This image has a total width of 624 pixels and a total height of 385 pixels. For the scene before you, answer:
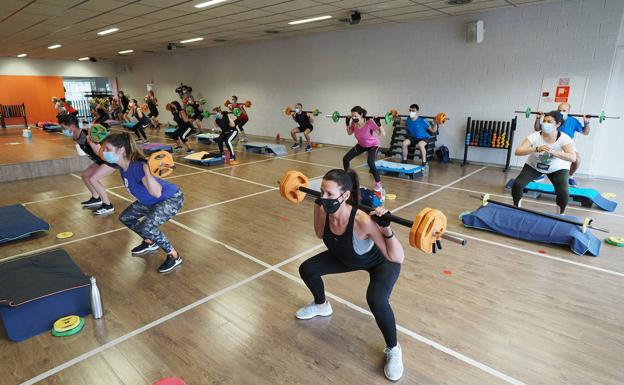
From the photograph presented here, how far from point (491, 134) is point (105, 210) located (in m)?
6.81

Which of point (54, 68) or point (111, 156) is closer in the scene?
point (111, 156)

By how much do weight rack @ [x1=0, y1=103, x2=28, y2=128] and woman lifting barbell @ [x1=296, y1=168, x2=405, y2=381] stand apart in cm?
1603

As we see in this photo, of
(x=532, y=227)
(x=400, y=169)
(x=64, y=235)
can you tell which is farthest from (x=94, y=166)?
(x=532, y=227)

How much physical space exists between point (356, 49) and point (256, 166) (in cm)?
407

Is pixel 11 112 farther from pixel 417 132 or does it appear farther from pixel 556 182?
pixel 556 182

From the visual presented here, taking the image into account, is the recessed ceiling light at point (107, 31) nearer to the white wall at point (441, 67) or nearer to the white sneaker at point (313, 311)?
the white wall at point (441, 67)

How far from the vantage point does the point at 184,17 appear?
7242 mm

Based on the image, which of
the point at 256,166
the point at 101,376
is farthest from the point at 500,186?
the point at 101,376

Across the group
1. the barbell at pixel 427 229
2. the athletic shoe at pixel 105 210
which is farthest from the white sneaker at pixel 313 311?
the athletic shoe at pixel 105 210

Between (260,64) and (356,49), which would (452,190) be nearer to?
(356,49)

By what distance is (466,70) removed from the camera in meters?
7.29

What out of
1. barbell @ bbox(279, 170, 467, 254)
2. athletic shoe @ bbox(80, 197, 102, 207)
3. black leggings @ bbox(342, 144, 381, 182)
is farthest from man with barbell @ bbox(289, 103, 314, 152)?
barbell @ bbox(279, 170, 467, 254)

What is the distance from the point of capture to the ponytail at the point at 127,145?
289cm

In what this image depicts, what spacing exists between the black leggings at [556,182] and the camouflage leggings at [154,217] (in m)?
3.65
